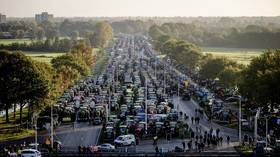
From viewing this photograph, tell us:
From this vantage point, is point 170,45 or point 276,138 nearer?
point 276,138

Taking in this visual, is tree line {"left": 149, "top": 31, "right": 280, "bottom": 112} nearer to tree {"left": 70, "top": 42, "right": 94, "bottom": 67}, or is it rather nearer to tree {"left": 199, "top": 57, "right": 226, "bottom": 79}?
tree {"left": 199, "top": 57, "right": 226, "bottom": 79}

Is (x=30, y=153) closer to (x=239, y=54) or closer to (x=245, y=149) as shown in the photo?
(x=245, y=149)

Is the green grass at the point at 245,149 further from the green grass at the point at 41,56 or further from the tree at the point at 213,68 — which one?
the green grass at the point at 41,56

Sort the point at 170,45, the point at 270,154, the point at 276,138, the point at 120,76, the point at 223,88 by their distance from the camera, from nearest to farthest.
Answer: the point at 270,154
the point at 276,138
the point at 223,88
the point at 120,76
the point at 170,45

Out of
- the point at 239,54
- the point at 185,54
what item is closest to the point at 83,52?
the point at 185,54

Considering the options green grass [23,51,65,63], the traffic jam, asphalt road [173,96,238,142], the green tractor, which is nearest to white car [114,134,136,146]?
the traffic jam

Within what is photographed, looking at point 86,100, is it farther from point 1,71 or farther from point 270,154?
point 270,154

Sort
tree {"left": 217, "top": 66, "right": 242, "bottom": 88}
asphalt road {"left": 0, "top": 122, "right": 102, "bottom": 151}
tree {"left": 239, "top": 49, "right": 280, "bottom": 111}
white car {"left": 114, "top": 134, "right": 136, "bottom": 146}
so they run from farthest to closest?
tree {"left": 217, "top": 66, "right": 242, "bottom": 88}
tree {"left": 239, "top": 49, "right": 280, "bottom": 111}
asphalt road {"left": 0, "top": 122, "right": 102, "bottom": 151}
white car {"left": 114, "top": 134, "right": 136, "bottom": 146}

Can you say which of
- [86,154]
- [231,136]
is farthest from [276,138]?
[86,154]
